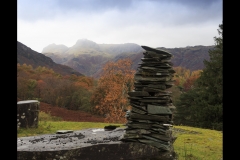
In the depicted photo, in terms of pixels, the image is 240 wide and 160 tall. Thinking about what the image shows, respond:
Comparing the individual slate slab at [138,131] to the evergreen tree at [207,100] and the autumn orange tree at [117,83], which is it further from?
the evergreen tree at [207,100]

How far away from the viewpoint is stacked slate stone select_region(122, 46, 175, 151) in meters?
7.80

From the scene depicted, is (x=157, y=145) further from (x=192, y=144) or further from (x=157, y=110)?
(x=192, y=144)

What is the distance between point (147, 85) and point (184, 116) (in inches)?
838

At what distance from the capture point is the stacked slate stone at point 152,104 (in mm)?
7797

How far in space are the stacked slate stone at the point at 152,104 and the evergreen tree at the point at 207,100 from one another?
1729cm

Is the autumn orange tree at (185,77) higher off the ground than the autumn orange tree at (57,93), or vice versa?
the autumn orange tree at (185,77)

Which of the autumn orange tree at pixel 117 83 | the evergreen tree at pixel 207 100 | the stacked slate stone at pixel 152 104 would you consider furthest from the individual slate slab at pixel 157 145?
the evergreen tree at pixel 207 100

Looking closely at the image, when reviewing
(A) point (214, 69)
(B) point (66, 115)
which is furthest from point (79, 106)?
(A) point (214, 69)

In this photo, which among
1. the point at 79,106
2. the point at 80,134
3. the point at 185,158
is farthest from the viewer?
the point at 79,106

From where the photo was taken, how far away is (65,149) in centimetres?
695
